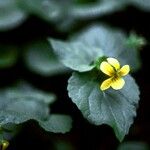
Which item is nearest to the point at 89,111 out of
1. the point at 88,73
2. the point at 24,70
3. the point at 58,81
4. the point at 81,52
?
the point at 88,73

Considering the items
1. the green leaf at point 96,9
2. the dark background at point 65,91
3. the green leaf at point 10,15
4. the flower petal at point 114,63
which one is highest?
the flower petal at point 114,63

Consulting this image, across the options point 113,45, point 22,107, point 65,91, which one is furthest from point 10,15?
point 22,107

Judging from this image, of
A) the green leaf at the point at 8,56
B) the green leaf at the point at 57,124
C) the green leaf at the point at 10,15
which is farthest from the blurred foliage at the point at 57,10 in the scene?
the green leaf at the point at 57,124

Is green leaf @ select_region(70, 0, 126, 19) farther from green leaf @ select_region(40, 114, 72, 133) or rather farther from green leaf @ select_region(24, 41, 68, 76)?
green leaf @ select_region(40, 114, 72, 133)

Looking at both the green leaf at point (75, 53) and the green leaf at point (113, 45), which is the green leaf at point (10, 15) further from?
the green leaf at point (75, 53)

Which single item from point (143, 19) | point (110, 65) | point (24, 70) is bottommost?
point (24, 70)

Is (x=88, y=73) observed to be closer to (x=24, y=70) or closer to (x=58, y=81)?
(x=58, y=81)

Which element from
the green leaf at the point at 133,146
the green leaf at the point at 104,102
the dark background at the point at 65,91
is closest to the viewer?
the green leaf at the point at 104,102
